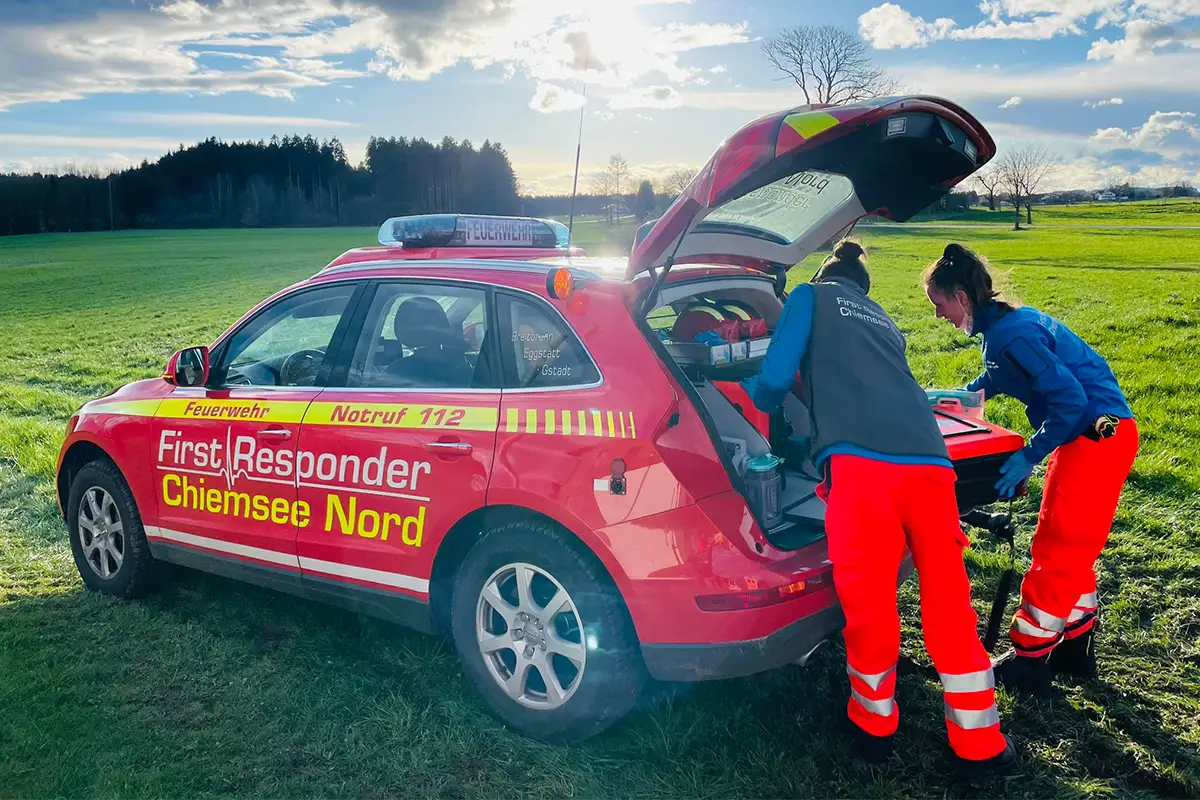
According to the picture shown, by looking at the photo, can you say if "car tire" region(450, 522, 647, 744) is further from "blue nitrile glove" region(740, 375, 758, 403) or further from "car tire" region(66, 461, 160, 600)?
"car tire" region(66, 461, 160, 600)

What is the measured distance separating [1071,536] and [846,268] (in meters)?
1.38

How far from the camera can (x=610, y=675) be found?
3121 mm

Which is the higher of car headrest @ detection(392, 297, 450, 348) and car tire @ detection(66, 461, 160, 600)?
car headrest @ detection(392, 297, 450, 348)

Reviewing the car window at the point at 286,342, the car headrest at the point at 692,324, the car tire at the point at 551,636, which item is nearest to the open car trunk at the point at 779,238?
the car headrest at the point at 692,324

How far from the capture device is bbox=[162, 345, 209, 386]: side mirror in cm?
431

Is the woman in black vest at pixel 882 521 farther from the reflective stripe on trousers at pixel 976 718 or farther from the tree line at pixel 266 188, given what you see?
the tree line at pixel 266 188

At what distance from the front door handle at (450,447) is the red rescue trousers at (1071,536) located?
7.56 feet

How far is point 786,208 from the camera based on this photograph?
3.87 m

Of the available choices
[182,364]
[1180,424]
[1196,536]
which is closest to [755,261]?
[182,364]

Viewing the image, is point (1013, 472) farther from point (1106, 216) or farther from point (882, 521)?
point (1106, 216)

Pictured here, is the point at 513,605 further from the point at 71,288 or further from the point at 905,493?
the point at 71,288

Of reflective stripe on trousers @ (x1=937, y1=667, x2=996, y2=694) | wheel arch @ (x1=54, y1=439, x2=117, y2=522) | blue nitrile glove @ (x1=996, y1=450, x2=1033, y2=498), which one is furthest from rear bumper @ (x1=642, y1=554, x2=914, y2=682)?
wheel arch @ (x1=54, y1=439, x2=117, y2=522)

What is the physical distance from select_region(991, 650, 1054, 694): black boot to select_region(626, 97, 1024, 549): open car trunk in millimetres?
676

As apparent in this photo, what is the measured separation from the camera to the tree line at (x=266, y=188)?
77.6 meters
